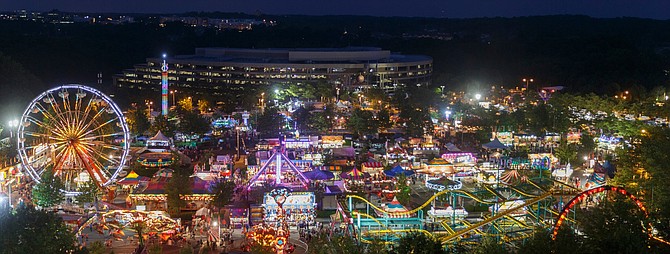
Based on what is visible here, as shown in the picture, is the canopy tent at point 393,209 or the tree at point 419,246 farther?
the canopy tent at point 393,209

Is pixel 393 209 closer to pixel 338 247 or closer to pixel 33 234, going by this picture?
pixel 338 247

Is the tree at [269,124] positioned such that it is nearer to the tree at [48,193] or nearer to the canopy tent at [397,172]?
the canopy tent at [397,172]

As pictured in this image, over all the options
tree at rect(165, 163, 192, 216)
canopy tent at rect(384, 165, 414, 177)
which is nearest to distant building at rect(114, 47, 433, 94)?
canopy tent at rect(384, 165, 414, 177)

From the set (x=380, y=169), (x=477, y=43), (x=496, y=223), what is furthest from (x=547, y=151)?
(x=477, y=43)

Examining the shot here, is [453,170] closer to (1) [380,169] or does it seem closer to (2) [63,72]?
(1) [380,169]

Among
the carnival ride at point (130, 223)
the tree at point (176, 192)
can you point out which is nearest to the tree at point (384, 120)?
the tree at point (176, 192)

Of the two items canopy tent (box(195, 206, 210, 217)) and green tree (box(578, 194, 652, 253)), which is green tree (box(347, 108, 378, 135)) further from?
green tree (box(578, 194, 652, 253))
